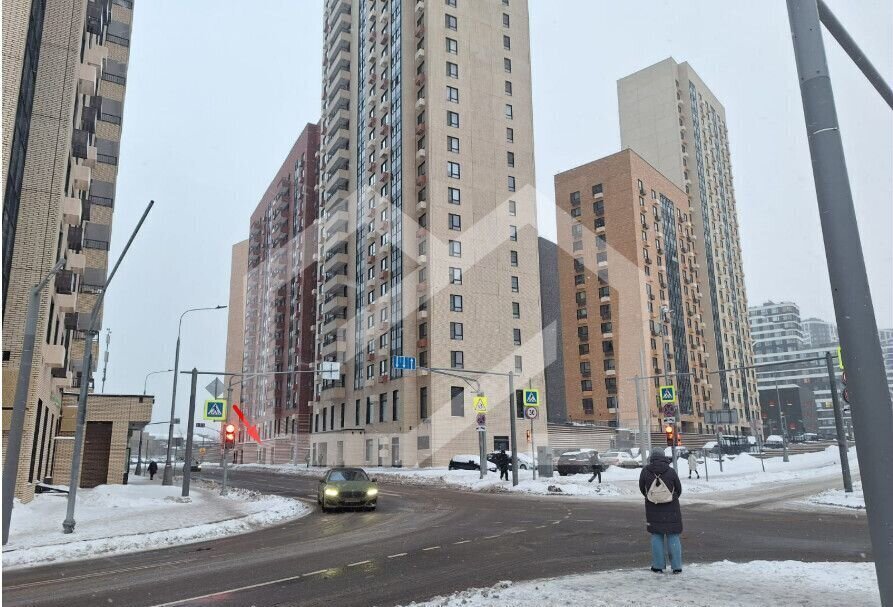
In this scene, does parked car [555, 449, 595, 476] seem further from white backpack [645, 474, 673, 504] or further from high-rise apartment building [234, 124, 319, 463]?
high-rise apartment building [234, 124, 319, 463]

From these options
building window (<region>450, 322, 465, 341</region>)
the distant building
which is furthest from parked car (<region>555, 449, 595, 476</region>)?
the distant building

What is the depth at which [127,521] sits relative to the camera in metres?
Result: 18.4

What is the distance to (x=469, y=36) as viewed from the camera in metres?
65.8

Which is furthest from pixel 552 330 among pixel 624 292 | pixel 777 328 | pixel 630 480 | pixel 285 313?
pixel 777 328

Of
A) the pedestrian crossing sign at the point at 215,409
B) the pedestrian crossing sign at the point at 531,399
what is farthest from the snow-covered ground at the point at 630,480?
the pedestrian crossing sign at the point at 215,409

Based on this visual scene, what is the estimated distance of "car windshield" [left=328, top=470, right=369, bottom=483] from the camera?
22.9 m

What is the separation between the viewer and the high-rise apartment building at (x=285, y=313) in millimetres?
89062

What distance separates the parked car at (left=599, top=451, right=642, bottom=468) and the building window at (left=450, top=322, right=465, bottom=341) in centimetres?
1541

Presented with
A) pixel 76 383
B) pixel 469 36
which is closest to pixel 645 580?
pixel 76 383

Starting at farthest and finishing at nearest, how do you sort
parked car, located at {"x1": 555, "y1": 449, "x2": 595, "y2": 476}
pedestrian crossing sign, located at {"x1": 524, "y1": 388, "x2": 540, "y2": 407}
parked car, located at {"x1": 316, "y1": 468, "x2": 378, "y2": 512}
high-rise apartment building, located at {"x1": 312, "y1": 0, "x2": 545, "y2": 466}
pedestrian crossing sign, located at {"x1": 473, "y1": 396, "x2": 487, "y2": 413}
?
high-rise apartment building, located at {"x1": 312, "y1": 0, "x2": 545, "y2": 466}, parked car, located at {"x1": 555, "y1": 449, "x2": 595, "y2": 476}, pedestrian crossing sign, located at {"x1": 473, "y1": 396, "x2": 487, "y2": 413}, pedestrian crossing sign, located at {"x1": 524, "y1": 388, "x2": 540, "y2": 407}, parked car, located at {"x1": 316, "y1": 468, "x2": 378, "y2": 512}

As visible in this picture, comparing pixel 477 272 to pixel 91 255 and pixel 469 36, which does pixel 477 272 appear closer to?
pixel 469 36

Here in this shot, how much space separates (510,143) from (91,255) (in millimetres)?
39655

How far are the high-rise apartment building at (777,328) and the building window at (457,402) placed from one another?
152829 mm

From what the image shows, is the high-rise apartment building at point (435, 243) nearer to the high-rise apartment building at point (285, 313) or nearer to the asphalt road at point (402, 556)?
the high-rise apartment building at point (285, 313)
